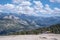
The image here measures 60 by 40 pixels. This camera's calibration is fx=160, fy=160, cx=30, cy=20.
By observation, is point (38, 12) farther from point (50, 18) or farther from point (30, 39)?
point (30, 39)

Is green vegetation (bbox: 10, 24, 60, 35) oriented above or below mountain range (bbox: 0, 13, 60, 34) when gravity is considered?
below

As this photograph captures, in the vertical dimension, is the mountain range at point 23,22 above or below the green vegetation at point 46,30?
above

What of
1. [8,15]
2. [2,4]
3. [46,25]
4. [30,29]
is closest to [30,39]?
[30,29]

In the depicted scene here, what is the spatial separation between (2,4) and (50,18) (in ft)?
4.80

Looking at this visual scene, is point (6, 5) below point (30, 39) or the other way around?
the other way around

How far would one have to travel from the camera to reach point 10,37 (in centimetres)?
457

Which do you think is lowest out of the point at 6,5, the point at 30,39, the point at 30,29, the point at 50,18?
the point at 30,39

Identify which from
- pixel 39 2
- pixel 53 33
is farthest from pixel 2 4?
pixel 53 33

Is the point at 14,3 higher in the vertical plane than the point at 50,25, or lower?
higher

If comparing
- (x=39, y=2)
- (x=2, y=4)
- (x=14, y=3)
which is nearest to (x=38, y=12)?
(x=39, y=2)

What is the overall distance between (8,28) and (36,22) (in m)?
0.85

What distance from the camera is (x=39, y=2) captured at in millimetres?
4707

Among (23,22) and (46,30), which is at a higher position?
(23,22)

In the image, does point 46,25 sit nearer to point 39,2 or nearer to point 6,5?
point 39,2
